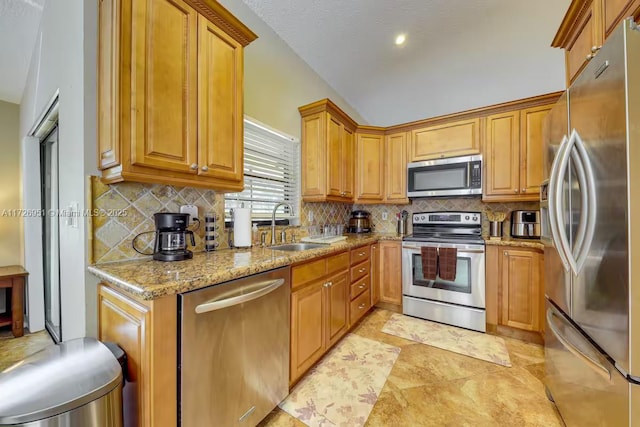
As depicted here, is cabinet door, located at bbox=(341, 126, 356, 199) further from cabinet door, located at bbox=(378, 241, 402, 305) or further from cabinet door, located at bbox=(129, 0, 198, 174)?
cabinet door, located at bbox=(129, 0, 198, 174)

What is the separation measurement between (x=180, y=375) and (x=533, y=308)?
295cm

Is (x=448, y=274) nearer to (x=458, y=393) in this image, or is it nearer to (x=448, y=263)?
(x=448, y=263)

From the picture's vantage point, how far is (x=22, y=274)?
2.49 m

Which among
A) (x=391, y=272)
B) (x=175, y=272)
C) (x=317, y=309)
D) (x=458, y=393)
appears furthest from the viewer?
(x=391, y=272)

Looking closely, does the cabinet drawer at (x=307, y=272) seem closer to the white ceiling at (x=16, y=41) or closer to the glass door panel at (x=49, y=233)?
the glass door panel at (x=49, y=233)

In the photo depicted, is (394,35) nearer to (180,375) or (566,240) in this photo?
(566,240)

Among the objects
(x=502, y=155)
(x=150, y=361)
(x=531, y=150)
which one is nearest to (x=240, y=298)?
(x=150, y=361)

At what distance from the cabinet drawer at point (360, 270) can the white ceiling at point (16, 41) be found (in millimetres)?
3525

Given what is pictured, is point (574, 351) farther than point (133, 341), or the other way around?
point (574, 351)

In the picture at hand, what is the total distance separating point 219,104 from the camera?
1.57 m

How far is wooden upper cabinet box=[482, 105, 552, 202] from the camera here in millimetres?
2584

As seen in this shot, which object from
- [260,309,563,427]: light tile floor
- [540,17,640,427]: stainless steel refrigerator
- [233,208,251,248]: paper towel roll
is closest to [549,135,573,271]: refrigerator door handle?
[540,17,640,427]: stainless steel refrigerator

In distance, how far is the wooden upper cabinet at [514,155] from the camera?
258cm

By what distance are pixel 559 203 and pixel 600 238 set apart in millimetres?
276
